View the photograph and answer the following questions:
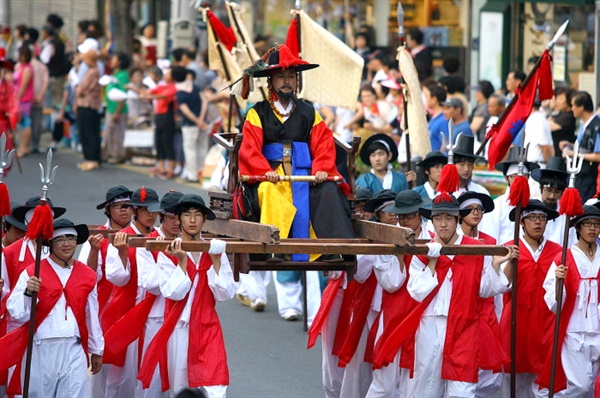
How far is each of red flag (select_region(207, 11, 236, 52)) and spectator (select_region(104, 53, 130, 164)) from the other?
781 cm

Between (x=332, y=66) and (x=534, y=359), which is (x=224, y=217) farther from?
(x=332, y=66)

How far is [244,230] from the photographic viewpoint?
8.41m

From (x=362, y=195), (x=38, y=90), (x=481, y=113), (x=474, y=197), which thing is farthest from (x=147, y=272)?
(x=38, y=90)

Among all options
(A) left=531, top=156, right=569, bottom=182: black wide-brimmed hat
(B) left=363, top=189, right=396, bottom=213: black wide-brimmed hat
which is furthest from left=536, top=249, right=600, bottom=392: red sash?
(B) left=363, top=189, right=396, bottom=213: black wide-brimmed hat

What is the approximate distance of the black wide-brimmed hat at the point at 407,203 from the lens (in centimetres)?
916

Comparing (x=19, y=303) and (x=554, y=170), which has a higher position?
(x=554, y=170)

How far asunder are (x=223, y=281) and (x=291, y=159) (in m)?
0.97

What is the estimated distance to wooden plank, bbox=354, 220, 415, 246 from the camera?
8.18 metres

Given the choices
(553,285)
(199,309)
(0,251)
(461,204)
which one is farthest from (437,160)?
(0,251)

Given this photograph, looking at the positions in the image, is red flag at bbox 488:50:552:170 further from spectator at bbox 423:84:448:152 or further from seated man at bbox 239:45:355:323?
seated man at bbox 239:45:355:323

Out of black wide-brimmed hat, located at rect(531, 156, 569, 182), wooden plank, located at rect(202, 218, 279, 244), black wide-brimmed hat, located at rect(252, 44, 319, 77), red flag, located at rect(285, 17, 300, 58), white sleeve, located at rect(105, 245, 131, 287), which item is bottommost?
white sleeve, located at rect(105, 245, 131, 287)

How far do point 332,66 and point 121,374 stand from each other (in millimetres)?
3915

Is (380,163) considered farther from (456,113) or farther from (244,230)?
(244,230)

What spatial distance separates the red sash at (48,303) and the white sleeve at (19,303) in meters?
0.10
